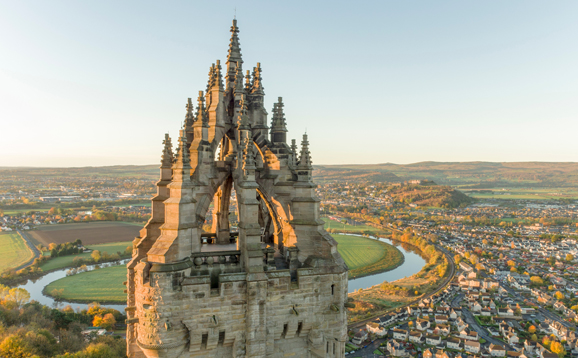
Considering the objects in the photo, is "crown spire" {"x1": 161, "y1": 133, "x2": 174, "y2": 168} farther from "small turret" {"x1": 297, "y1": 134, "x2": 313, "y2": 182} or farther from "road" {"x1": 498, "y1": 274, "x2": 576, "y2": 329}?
"road" {"x1": 498, "y1": 274, "x2": 576, "y2": 329}

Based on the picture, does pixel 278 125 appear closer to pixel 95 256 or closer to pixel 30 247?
pixel 95 256

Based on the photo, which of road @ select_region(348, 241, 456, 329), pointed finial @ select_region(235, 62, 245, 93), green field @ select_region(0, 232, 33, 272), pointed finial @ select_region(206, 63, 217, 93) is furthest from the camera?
green field @ select_region(0, 232, 33, 272)

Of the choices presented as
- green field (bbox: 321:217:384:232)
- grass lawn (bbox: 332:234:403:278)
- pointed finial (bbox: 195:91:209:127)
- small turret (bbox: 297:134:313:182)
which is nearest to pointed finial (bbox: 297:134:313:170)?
small turret (bbox: 297:134:313:182)

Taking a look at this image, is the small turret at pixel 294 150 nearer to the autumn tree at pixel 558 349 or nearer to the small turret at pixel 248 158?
the small turret at pixel 248 158

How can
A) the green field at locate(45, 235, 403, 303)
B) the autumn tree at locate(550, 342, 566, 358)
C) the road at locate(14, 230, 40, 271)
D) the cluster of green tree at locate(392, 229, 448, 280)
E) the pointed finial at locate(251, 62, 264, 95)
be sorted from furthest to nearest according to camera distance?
the cluster of green tree at locate(392, 229, 448, 280)
the road at locate(14, 230, 40, 271)
the green field at locate(45, 235, 403, 303)
the autumn tree at locate(550, 342, 566, 358)
the pointed finial at locate(251, 62, 264, 95)

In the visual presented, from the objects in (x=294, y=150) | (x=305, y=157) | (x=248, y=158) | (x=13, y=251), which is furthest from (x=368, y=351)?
(x=13, y=251)

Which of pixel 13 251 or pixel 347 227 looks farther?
pixel 347 227

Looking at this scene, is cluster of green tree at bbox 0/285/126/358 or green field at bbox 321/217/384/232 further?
green field at bbox 321/217/384/232

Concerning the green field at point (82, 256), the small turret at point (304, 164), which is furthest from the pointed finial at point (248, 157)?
the green field at point (82, 256)
